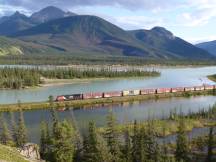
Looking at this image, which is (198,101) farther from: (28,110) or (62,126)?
(62,126)

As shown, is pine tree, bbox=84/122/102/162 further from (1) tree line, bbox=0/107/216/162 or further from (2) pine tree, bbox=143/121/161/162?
(2) pine tree, bbox=143/121/161/162

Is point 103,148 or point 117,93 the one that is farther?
point 117,93

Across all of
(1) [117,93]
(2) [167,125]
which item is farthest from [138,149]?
(1) [117,93]

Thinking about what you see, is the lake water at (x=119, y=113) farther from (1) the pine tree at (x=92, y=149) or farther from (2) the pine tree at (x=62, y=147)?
(2) the pine tree at (x=62, y=147)

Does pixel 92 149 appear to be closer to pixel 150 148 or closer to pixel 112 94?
pixel 150 148

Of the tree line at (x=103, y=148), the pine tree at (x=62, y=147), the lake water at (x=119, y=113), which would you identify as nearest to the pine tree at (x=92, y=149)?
the tree line at (x=103, y=148)

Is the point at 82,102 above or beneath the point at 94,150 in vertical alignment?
above

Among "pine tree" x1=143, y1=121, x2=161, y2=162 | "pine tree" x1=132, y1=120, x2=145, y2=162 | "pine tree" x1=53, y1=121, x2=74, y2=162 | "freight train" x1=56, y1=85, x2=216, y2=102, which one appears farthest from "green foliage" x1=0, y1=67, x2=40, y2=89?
"pine tree" x1=132, y1=120, x2=145, y2=162

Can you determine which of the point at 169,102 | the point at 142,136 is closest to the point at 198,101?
the point at 169,102

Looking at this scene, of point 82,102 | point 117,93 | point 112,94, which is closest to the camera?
point 82,102

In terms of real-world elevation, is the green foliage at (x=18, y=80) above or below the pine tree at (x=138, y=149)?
above

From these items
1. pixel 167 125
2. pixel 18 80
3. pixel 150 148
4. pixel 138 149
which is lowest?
pixel 167 125

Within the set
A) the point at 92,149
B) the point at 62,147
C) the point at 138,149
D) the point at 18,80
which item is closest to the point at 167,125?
the point at 138,149

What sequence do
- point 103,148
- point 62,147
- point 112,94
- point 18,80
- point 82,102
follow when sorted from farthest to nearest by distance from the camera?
point 18,80 < point 112,94 < point 82,102 < point 103,148 < point 62,147
